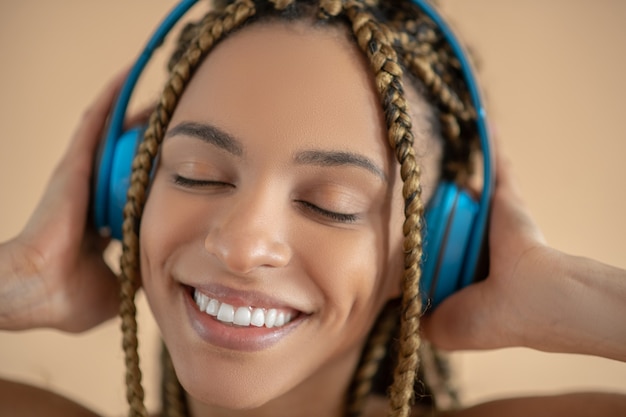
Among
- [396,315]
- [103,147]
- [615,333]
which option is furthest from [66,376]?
[615,333]

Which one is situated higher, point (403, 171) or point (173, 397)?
point (403, 171)

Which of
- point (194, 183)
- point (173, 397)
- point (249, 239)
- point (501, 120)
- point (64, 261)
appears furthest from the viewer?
point (501, 120)

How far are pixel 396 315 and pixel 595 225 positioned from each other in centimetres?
89

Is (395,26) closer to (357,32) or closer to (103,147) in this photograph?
(357,32)

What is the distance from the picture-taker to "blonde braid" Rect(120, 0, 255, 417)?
1013mm

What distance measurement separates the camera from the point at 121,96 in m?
1.12

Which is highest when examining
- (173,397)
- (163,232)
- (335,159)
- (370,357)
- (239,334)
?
(335,159)

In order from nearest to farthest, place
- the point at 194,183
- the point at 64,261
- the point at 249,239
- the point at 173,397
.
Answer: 1. the point at 249,239
2. the point at 194,183
3. the point at 64,261
4. the point at 173,397

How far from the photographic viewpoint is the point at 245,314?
0.91 metres

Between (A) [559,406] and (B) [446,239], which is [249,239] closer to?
(B) [446,239]

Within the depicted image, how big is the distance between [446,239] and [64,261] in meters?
0.59

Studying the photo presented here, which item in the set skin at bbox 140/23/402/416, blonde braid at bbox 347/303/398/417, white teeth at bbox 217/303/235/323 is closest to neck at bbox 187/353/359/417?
blonde braid at bbox 347/303/398/417

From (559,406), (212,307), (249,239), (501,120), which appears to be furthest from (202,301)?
(501,120)

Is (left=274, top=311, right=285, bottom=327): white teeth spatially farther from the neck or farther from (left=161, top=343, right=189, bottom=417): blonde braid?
(left=161, top=343, right=189, bottom=417): blonde braid
